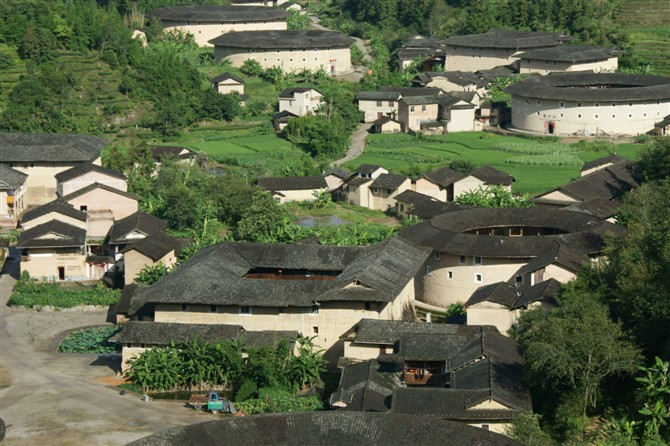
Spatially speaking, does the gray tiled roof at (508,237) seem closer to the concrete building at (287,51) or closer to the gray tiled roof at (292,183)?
the gray tiled roof at (292,183)

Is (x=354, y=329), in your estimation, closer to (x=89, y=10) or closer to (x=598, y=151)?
(x=598, y=151)

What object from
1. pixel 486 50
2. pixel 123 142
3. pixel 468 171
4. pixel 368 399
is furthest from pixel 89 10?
pixel 368 399

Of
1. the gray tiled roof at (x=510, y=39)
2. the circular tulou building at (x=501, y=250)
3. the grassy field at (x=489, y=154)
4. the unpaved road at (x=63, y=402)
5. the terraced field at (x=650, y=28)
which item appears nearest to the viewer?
the unpaved road at (x=63, y=402)

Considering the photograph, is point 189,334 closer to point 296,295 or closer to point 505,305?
point 296,295

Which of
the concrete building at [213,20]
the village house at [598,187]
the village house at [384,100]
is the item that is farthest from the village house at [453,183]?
the concrete building at [213,20]

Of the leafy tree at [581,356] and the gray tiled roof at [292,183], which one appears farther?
the gray tiled roof at [292,183]

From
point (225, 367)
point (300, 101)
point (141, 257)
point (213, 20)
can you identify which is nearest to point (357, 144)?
point (300, 101)

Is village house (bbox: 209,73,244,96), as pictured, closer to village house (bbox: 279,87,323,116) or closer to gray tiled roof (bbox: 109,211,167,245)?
village house (bbox: 279,87,323,116)

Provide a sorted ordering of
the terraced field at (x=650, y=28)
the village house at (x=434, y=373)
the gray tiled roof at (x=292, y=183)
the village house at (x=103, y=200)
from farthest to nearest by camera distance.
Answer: the terraced field at (x=650, y=28)
the gray tiled roof at (x=292, y=183)
the village house at (x=103, y=200)
the village house at (x=434, y=373)

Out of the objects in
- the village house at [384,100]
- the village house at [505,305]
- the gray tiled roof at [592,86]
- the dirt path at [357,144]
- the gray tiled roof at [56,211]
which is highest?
the village house at [505,305]
